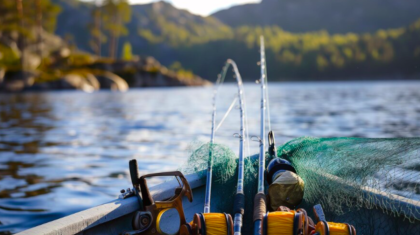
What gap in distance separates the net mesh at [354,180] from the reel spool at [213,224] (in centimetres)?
122

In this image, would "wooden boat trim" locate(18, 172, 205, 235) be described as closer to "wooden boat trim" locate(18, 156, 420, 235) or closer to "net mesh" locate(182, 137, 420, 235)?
"wooden boat trim" locate(18, 156, 420, 235)

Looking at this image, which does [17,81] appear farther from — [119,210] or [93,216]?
[93,216]

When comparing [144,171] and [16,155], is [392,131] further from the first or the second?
[16,155]

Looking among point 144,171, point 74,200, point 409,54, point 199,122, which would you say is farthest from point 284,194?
point 409,54

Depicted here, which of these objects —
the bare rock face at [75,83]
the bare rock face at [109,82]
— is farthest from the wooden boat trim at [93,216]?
the bare rock face at [109,82]

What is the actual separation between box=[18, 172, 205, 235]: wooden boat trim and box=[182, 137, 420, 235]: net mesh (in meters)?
0.63

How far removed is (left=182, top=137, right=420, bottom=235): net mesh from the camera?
3.86 m

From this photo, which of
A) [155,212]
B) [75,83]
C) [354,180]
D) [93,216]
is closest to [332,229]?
[354,180]

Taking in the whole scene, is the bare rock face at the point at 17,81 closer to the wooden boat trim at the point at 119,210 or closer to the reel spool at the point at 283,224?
the wooden boat trim at the point at 119,210

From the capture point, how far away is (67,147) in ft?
45.7

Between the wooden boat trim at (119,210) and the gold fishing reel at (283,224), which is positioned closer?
the gold fishing reel at (283,224)

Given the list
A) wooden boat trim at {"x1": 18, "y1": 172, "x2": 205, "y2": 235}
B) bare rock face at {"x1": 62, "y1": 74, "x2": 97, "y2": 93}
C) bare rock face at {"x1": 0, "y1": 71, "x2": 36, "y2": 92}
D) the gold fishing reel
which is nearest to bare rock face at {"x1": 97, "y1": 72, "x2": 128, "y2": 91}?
bare rock face at {"x1": 62, "y1": 74, "x2": 97, "y2": 93}

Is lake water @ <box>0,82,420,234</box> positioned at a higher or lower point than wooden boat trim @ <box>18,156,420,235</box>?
lower

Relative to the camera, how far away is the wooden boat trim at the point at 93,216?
3.17 meters
